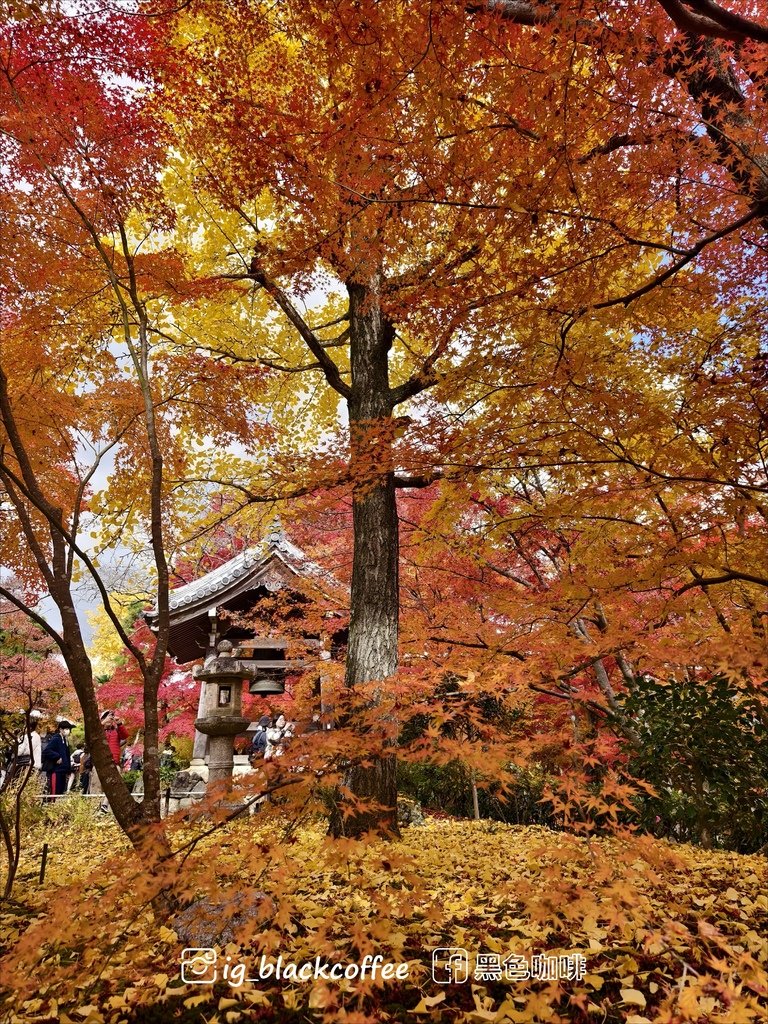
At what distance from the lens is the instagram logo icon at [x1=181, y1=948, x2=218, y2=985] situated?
2.67 meters

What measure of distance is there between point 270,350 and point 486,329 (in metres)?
4.99

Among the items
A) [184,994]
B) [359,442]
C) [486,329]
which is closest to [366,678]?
[359,442]

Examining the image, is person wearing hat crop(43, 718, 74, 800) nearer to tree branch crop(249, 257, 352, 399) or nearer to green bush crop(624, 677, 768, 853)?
tree branch crop(249, 257, 352, 399)

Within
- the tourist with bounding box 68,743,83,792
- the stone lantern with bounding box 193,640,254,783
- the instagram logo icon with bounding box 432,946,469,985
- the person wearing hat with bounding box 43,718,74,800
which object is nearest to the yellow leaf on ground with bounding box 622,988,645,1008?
the instagram logo icon with bounding box 432,946,469,985

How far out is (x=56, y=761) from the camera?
10.5m

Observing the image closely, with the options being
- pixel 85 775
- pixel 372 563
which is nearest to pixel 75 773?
pixel 85 775

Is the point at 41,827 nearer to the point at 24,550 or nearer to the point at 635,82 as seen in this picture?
the point at 24,550

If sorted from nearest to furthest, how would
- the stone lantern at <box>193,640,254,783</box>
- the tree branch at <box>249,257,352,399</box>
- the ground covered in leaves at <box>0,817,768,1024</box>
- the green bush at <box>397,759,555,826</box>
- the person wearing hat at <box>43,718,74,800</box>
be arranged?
1. the ground covered in leaves at <box>0,817,768,1024</box>
2. the tree branch at <box>249,257,352,399</box>
3. the stone lantern at <box>193,640,254,783</box>
4. the green bush at <box>397,759,555,826</box>
5. the person wearing hat at <box>43,718,74,800</box>

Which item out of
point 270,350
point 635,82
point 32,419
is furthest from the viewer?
point 270,350

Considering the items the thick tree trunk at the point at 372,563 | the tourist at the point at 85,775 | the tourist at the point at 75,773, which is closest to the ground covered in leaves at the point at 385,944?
the thick tree trunk at the point at 372,563

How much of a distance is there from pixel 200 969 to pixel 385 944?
977 mm

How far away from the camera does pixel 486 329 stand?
4.38 m

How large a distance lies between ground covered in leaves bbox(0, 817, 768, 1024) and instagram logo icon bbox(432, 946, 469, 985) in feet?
0.13

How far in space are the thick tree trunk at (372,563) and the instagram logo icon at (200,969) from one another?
80.6 inches
